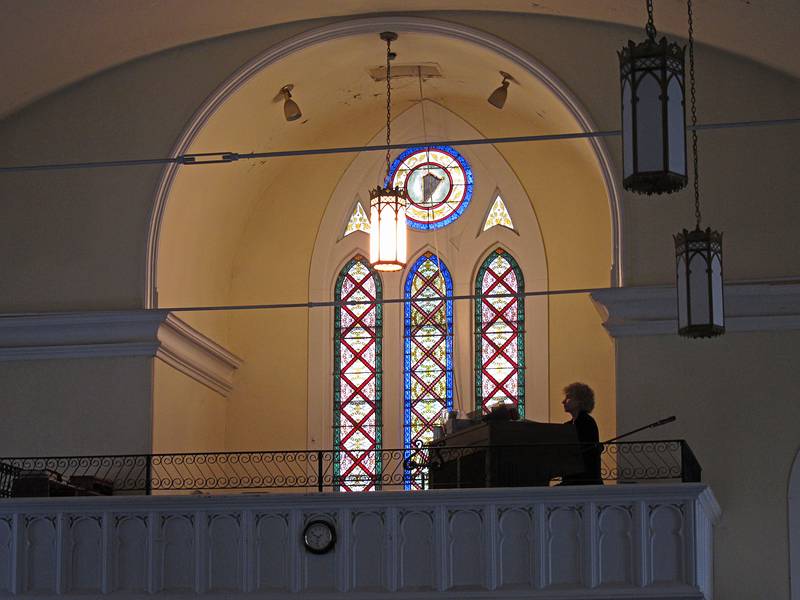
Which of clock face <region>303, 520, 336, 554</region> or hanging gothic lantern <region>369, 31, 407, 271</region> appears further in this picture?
hanging gothic lantern <region>369, 31, 407, 271</region>

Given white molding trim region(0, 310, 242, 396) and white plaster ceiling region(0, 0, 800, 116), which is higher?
white plaster ceiling region(0, 0, 800, 116)

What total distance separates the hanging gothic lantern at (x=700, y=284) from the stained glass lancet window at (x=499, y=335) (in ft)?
20.1

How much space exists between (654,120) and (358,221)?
10306 millimetres

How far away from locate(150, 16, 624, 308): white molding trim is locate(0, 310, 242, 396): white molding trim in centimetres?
30

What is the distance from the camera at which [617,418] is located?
15.0 m

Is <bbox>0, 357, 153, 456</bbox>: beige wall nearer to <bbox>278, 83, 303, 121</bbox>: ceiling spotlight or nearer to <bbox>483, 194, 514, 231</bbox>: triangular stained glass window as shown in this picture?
<bbox>278, 83, 303, 121</bbox>: ceiling spotlight

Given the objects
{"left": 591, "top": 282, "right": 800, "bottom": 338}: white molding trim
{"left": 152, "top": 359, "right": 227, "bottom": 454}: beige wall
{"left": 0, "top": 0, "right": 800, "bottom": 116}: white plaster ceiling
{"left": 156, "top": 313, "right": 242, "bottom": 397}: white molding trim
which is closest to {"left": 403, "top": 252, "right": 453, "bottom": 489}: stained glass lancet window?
{"left": 156, "top": 313, "right": 242, "bottom": 397}: white molding trim

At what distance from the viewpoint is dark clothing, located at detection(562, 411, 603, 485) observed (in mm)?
13898

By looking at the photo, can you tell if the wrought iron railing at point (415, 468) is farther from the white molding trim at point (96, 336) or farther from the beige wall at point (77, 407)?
the white molding trim at point (96, 336)

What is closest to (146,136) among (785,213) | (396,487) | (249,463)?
(249,463)

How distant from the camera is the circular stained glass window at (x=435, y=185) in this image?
1842 cm

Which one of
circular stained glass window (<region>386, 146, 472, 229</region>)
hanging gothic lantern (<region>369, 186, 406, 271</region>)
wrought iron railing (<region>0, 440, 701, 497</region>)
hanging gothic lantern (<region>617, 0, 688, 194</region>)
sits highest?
circular stained glass window (<region>386, 146, 472, 229</region>)

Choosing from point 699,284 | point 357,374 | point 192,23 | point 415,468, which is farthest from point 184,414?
point 699,284

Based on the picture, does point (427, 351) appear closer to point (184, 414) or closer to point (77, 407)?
point (184, 414)
